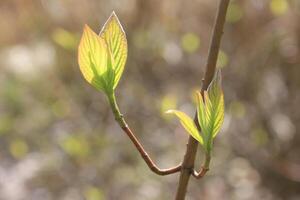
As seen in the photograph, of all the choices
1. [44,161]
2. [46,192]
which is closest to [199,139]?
[44,161]

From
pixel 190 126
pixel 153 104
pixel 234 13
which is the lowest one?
pixel 153 104

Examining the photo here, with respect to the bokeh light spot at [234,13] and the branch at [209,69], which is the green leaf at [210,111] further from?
the bokeh light spot at [234,13]

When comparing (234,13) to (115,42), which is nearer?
(115,42)

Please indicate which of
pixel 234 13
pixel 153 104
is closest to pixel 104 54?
pixel 234 13

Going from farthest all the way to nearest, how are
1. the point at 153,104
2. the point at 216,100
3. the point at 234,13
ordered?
the point at 153,104 → the point at 234,13 → the point at 216,100

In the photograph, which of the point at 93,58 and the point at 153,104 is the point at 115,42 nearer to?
the point at 93,58

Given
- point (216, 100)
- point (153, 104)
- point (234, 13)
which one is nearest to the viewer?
point (216, 100)

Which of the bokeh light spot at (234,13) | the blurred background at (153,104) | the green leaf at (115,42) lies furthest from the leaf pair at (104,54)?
the bokeh light spot at (234,13)
